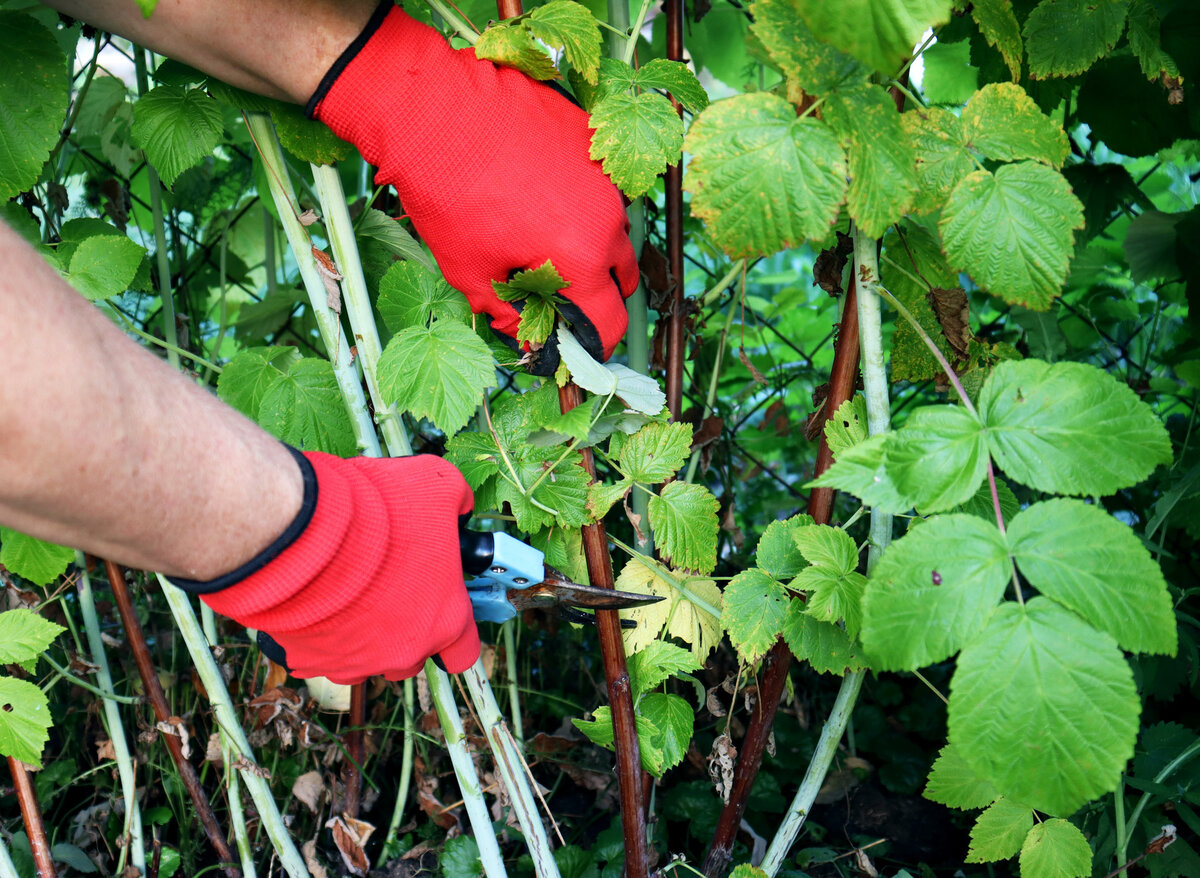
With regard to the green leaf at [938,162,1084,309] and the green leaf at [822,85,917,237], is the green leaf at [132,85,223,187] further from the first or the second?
the green leaf at [938,162,1084,309]

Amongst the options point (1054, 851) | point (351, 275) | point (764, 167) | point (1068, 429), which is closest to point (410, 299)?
point (351, 275)

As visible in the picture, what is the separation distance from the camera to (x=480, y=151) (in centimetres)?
115

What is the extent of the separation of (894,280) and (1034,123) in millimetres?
263

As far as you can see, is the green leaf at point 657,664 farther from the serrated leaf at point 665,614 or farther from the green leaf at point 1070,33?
the green leaf at point 1070,33

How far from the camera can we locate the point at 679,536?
1166mm

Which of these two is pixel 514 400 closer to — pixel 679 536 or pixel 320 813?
pixel 679 536

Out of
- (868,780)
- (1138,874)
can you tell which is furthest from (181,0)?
(1138,874)

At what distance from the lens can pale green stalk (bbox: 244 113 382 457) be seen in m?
1.22

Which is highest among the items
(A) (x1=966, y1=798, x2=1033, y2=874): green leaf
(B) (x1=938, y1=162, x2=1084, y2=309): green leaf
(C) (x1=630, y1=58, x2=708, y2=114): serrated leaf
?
(C) (x1=630, y1=58, x2=708, y2=114): serrated leaf

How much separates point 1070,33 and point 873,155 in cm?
46

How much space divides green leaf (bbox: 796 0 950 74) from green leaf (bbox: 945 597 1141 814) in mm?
507

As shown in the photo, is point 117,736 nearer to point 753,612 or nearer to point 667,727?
point 667,727

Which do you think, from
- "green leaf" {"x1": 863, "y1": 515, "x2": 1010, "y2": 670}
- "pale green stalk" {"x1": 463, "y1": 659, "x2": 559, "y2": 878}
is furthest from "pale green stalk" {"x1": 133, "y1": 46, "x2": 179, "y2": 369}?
"green leaf" {"x1": 863, "y1": 515, "x2": 1010, "y2": 670}

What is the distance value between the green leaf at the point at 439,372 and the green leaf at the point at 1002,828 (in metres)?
0.87
